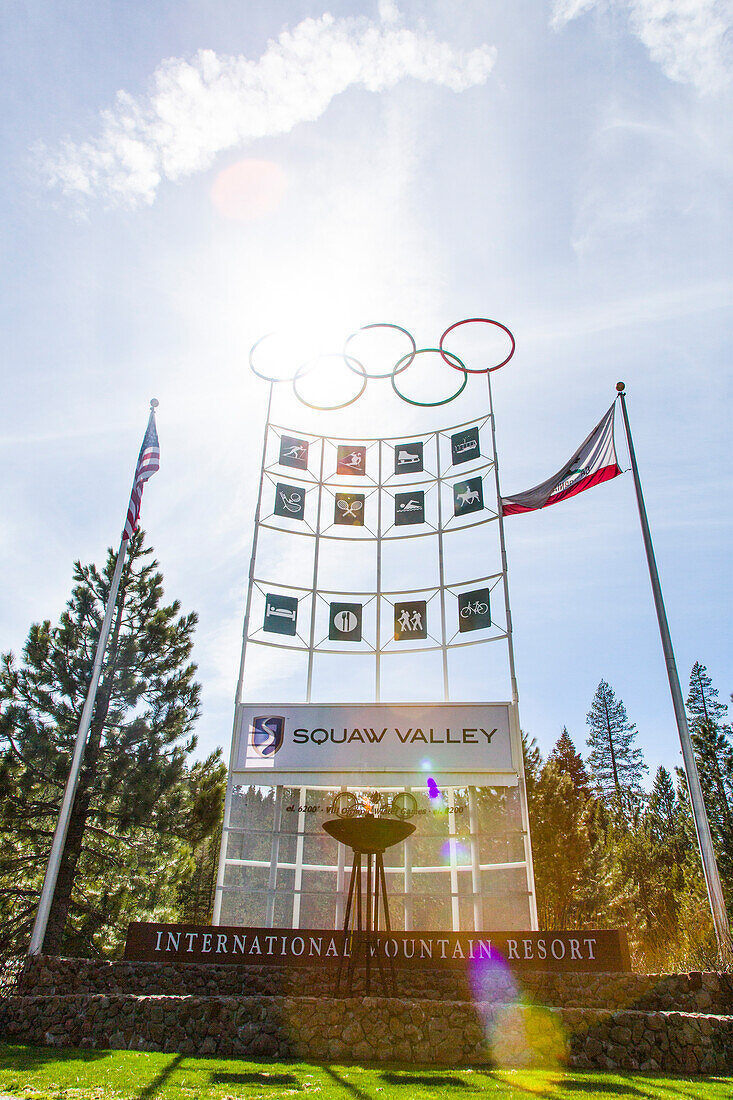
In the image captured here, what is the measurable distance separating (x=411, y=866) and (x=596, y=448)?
38.8ft

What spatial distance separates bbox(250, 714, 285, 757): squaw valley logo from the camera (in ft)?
57.6

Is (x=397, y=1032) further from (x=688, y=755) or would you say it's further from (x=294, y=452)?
(x=294, y=452)

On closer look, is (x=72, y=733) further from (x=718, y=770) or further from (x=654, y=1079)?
(x=718, y=770)

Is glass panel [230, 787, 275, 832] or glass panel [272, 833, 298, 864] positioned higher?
glass panel [230, 787, 275, 832]

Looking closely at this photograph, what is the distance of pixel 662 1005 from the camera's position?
9.86 metres

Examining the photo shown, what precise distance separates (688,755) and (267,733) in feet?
32.7

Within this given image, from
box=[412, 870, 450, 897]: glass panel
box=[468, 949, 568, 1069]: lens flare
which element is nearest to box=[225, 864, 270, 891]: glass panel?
box=[412, 870, 450, 897]: glass panel

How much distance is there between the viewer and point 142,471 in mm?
17547

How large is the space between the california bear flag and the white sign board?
6.35 meters

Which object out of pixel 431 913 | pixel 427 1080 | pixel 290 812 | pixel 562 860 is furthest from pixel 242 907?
pixel 562 860

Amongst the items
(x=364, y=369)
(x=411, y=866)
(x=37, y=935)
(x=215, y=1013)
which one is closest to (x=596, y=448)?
(x=364, y=369)

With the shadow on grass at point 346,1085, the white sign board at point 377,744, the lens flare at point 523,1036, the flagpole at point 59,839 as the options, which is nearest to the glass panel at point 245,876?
the white sign board at point 377,744

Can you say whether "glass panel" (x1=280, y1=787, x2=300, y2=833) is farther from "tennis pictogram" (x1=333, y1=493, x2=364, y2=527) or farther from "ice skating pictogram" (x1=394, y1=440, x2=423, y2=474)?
"ice skating pictogram" (x1=394, y1=440, x2=423, y2=474)

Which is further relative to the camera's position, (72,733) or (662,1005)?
(72,733)
